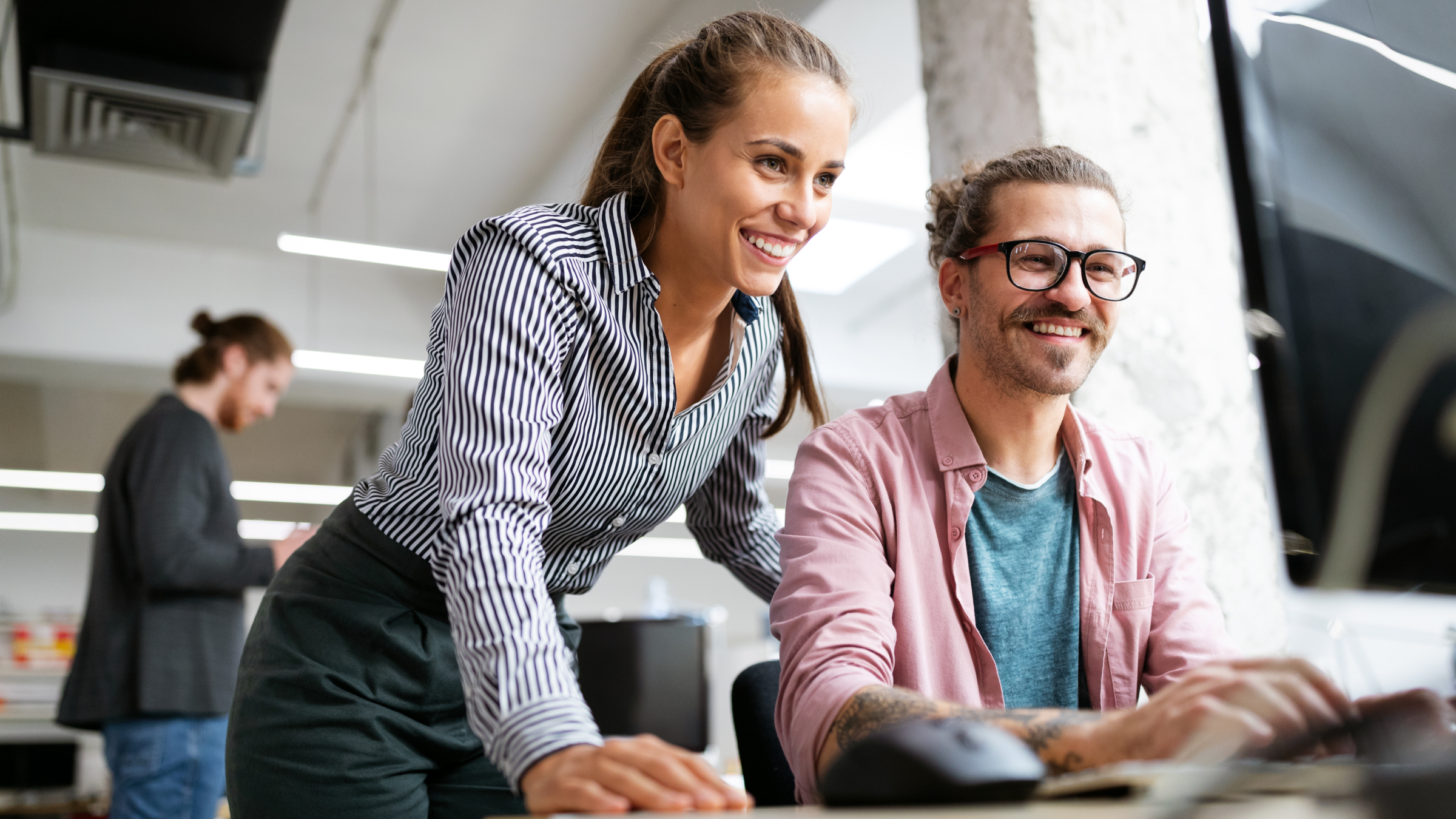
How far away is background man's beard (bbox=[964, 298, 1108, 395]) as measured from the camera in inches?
49.4

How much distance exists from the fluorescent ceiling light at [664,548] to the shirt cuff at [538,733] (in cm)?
1106

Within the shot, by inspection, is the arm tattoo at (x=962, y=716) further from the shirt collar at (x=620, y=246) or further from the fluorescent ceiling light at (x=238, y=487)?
the fluorescent ceiling light at (x=238, y=487)

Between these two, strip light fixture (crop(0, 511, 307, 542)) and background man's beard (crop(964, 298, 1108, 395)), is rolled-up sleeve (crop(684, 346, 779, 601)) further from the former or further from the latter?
strip light fixture (crop(0, 511, 307, 542))

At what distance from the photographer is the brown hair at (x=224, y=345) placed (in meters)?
2.77

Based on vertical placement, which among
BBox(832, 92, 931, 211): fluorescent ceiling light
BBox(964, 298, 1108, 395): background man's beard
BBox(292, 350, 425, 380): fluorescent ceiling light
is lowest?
BBox(964, 298, 1108, 395): background man's beard

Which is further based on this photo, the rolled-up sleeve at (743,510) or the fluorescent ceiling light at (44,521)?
the fluorescent ceiling light at (44,521)

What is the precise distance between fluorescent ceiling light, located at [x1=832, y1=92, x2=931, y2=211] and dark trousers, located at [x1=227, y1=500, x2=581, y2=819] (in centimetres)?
463

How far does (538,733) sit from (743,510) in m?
0.71

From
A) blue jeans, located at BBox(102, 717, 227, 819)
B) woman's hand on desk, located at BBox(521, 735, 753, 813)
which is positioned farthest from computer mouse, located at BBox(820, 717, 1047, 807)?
blue jeans, located at BBox(102, 717, 227, 819)

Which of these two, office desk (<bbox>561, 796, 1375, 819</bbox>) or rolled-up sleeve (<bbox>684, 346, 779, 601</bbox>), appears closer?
office desk (<bbox>561, 796, 1375, 819</bbox>)

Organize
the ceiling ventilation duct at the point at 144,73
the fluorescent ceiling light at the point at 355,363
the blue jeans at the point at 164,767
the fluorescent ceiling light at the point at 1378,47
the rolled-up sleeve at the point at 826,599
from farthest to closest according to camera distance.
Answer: the fluorescent ceiling light at the point at 355,363
the ceiling ventilation duct at the point at 144,73
the blue jeans at the point at 164,767
the rolled-up sleeve at the point at 826,599
the fluorescent ceiling light at the point at 1378,47

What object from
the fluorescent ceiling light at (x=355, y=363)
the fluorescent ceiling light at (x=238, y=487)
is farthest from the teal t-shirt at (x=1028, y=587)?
the fluorescent ceiling light at (x=238, y=487)

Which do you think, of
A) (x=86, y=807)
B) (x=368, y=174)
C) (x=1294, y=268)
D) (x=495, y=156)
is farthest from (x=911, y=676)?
(x=368, y=174)

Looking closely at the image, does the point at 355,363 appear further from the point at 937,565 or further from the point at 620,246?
the point at 937,565
